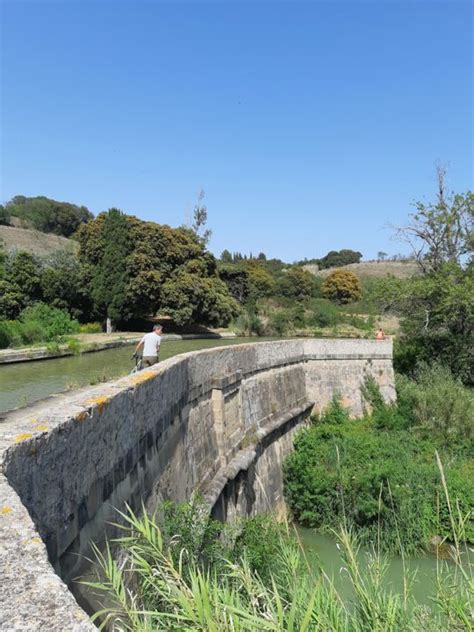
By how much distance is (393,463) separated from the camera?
12.0 m

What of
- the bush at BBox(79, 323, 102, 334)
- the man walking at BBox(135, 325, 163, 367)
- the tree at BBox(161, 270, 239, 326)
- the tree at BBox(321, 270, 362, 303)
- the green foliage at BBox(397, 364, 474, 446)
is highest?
the tree at BBox(321, 270, 362, 303)

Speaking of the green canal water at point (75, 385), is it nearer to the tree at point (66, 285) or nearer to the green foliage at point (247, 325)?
the tree at point (66, 285)

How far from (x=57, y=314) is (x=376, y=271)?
67.1m

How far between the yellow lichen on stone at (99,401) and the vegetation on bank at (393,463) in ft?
19.5

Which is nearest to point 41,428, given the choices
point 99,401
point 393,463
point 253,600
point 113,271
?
point 99,401

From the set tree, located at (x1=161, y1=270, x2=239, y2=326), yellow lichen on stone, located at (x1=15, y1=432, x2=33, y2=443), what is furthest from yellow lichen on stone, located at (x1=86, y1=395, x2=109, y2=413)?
tree, located at (x1=161, y1=270, x2=239, y2=326)

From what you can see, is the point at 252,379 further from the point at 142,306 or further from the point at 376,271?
the point at 376,271

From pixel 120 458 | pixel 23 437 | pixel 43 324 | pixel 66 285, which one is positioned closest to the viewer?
pixel 23 437

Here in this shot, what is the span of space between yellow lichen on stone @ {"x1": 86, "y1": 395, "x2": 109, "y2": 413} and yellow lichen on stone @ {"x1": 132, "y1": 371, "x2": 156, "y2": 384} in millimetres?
844

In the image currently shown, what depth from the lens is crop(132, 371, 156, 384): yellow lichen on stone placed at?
4391 mm

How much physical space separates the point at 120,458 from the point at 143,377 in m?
1.01

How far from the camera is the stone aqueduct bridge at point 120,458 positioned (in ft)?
4.97

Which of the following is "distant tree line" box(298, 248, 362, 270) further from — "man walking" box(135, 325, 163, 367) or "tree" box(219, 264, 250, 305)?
"man walking" box(135, 325, 163, 367)

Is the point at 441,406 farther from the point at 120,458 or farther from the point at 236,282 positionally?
the point at 236,282
